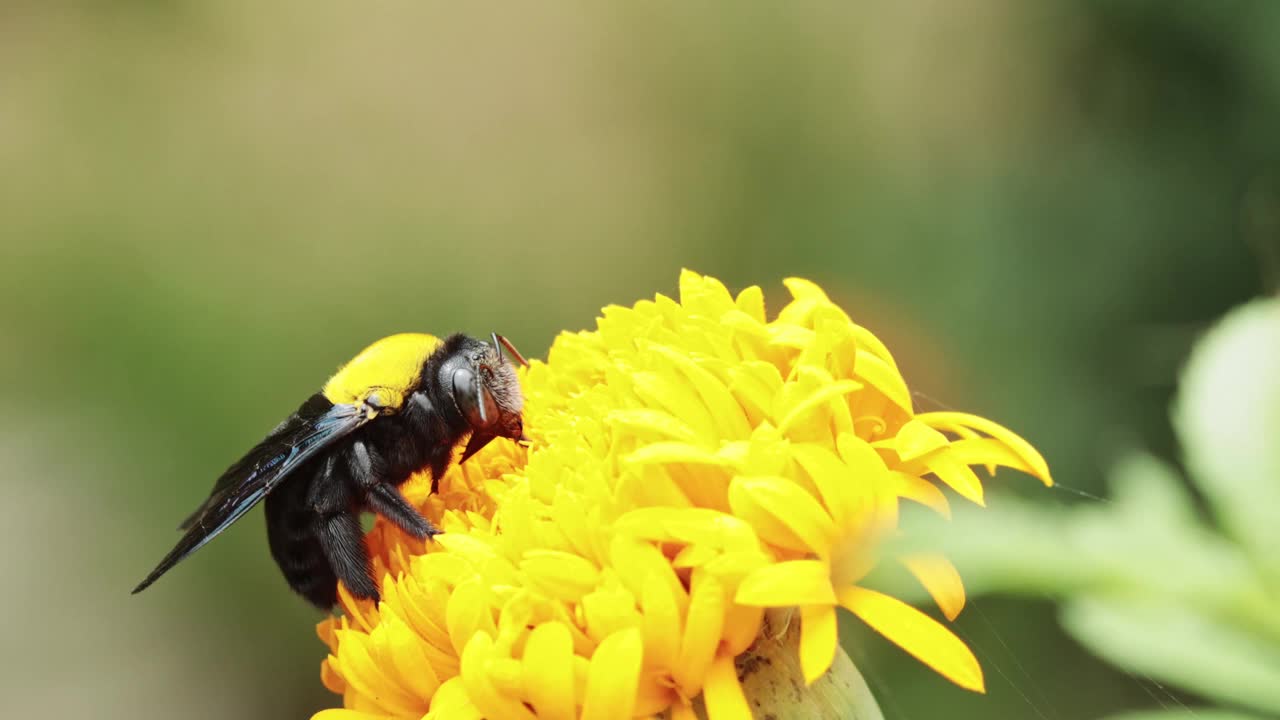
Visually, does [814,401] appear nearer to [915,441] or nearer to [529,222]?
[915,441]

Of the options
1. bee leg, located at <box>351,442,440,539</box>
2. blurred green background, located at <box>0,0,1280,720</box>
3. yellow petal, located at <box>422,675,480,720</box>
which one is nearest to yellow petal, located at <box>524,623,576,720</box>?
yellow petal, located at <box>422,675,480,720</box>

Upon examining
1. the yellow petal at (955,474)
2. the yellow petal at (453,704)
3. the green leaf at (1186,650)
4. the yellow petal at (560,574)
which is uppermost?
the yellow petal at (955,474)

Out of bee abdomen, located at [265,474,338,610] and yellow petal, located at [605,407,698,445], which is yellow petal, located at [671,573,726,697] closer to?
yellow petal, located at [605,407,698,445]

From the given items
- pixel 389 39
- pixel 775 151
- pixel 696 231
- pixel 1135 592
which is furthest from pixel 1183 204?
pixel 389 39

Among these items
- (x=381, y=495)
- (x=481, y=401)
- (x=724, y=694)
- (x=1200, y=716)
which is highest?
(x=481, y=401)

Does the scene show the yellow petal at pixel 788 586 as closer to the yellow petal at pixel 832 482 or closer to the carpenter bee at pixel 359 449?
the yellow petal at pixel 832 482

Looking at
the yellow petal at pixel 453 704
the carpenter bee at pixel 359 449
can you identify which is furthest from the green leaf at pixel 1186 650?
the carpenter bee at pixel 359 449

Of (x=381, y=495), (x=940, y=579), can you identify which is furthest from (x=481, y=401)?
(x=940, y=579)
